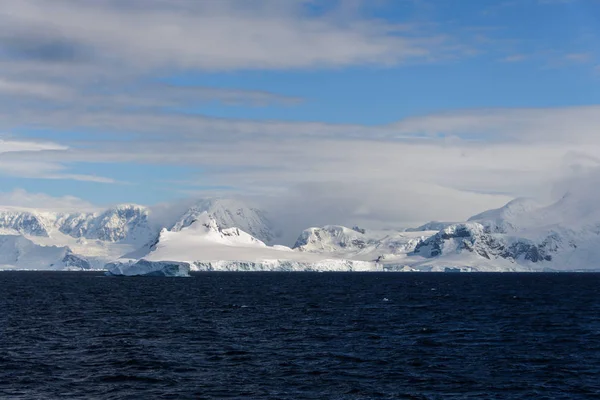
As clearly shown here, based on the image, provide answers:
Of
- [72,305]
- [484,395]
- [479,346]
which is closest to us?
[484,395]

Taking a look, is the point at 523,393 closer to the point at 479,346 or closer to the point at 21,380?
the point at 479,346

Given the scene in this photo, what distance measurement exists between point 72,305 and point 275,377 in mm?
72205

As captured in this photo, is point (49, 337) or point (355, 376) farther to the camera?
point (49, 337)

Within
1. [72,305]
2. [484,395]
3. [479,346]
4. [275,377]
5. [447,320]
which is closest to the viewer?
[484,395]

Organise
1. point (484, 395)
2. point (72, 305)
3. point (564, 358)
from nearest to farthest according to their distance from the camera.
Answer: point (484, 395), point (564, 358), point (72, 305)

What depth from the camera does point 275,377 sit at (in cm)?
5312

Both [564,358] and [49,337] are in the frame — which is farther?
[49,337]

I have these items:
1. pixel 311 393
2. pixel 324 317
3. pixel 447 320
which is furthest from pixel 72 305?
pixel 311 393

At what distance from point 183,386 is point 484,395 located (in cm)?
1913

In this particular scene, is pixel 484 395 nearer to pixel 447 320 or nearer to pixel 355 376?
pixel 355 376

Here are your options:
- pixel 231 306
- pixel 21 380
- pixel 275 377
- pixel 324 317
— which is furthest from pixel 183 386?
pixel 231 306

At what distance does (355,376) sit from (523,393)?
37.3 ft

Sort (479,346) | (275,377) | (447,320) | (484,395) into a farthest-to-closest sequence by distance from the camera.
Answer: (447,320), (479,346), (275,377), (484,395)

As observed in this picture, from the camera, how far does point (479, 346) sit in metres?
68.7
